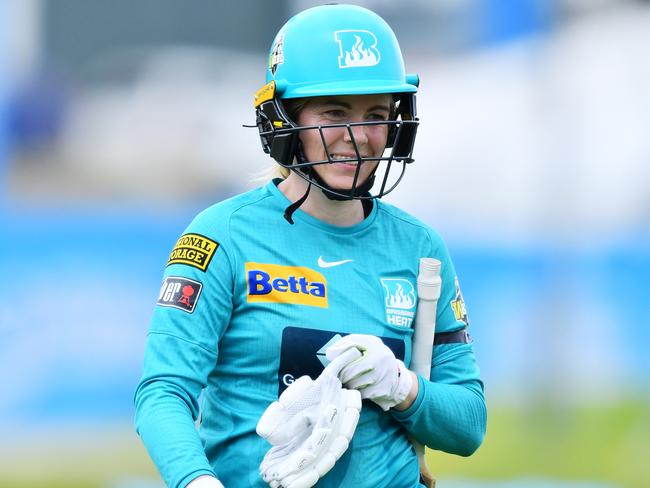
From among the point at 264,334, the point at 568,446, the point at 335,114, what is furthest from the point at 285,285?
the point at 568,446

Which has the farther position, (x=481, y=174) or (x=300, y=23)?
(x=481, y=174)

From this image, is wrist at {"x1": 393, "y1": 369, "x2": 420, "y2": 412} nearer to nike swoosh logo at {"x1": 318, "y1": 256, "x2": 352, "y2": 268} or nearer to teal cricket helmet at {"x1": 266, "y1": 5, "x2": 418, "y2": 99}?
nike swoosh logo at {"x1": 318, "y1": 256, "x2": 352, "y2": 268}

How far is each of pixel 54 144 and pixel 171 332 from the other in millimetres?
3366

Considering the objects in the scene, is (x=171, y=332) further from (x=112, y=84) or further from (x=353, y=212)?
(x=112, y=84)

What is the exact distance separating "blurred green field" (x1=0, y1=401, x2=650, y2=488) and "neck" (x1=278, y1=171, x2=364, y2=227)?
9.67ft

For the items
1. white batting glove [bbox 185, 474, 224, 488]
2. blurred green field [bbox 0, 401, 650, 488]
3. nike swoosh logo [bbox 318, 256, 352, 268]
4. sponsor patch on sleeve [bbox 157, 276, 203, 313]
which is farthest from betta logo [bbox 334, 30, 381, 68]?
blurred green field [bbox 0, 401, 650, 488]

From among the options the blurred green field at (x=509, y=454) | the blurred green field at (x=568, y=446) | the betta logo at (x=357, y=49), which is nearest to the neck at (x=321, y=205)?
the betta logo at (x=357, y=49)

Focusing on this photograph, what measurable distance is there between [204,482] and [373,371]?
1.28 feet

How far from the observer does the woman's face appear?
2301 millimetres

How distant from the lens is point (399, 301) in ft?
7.66

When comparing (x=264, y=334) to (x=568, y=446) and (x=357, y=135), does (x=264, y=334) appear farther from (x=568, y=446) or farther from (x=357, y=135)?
(x=568, y=446)

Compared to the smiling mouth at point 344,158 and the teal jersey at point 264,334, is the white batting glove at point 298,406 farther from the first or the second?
the smiling mouth at point 344,158

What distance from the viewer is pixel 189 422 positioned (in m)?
2.07

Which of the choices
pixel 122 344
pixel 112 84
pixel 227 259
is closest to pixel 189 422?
pixel 227 259
